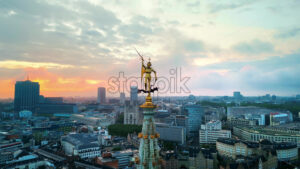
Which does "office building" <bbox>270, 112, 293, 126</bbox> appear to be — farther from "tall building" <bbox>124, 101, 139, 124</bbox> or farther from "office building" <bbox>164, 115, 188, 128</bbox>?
"tall building" <bbox>124, 101, 139, 124</bbox>

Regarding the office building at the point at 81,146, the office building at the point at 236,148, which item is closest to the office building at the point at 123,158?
the office building at the point at 81,146

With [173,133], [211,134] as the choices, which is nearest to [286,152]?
[211,134]

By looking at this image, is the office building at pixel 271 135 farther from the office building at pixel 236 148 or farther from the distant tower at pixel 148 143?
the distant tower at pixel 148 143

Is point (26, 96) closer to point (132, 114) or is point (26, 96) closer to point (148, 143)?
point (132, 114)

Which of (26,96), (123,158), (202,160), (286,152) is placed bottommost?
(123,158)

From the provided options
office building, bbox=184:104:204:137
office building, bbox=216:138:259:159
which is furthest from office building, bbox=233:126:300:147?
office building, bbox=184:104:204:137
